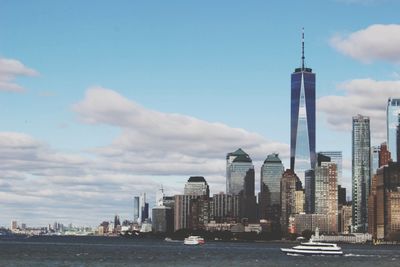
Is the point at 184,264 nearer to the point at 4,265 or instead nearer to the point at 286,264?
the point at 286,264

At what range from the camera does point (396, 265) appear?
186000mm

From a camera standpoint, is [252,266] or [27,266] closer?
[27,266]

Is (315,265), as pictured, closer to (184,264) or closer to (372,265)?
(372,265)

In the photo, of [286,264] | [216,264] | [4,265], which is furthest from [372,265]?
[4,265]

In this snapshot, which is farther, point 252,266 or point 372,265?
point 372,265

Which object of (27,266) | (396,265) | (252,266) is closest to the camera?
(27,266)

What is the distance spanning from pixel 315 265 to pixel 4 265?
64.2 m


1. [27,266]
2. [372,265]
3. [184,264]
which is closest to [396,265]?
[372,265]

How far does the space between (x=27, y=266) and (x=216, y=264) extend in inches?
1613

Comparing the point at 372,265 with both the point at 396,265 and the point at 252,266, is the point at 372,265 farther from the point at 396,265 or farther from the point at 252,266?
the point at 252,266

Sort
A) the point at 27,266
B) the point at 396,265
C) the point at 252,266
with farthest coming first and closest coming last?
the point at 396,265 < the point at 252,266 < the point at 27,266

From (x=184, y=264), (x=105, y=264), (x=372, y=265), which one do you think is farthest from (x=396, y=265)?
(x=105, y=264)

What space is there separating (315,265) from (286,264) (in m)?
7.48

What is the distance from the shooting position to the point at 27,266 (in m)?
164
